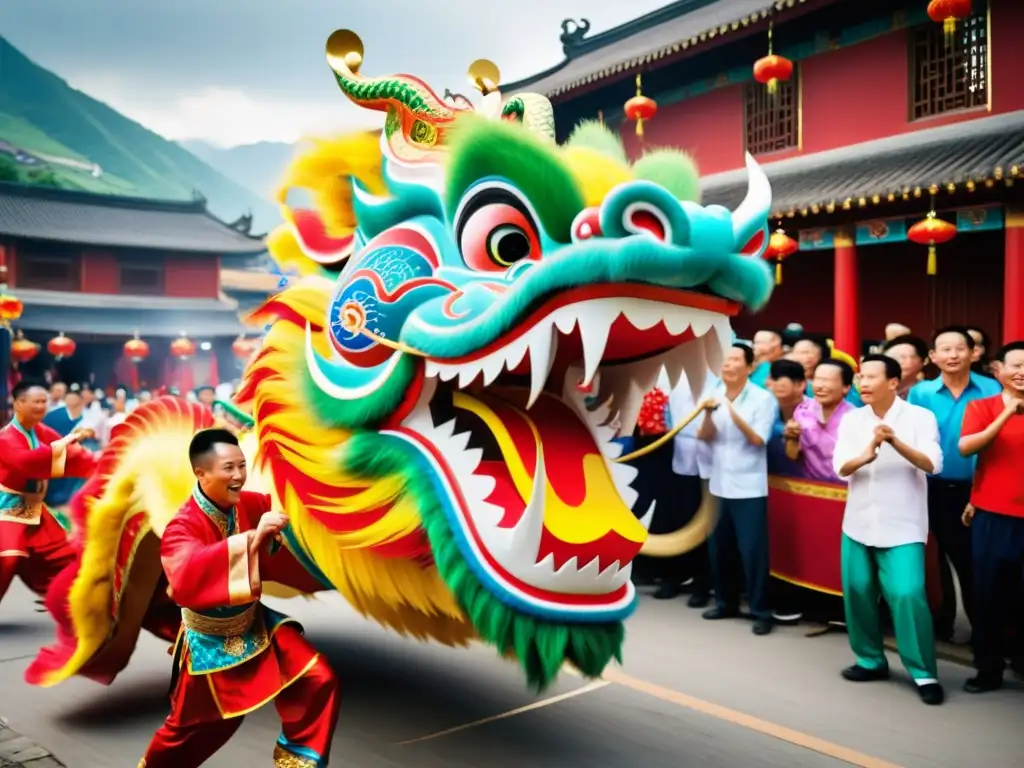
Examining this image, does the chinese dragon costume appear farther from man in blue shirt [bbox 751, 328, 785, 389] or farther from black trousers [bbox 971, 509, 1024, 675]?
man in blue shirt [bbox 751, 328, 785, 389]

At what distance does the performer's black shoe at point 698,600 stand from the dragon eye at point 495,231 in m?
3.04

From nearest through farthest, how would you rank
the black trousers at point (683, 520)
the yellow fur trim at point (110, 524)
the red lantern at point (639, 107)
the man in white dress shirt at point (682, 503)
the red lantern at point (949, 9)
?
the yellow fur trim at point (110, 524) → the man in white dress shirt at point (682, 503) → the black trousers at point (683, 520) → the red lantern at point (949, 9) → the red lantern at point (639, 107)

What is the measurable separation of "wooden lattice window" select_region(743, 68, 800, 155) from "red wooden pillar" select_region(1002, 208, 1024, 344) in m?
3.22

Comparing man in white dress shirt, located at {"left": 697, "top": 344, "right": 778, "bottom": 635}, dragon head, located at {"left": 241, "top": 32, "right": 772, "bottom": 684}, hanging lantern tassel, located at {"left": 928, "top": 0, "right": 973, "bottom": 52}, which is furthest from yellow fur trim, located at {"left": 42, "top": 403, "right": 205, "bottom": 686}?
hanging lantern tassel, located at {"left": 928, "top": 0, "right": 973, "bottom": 52}

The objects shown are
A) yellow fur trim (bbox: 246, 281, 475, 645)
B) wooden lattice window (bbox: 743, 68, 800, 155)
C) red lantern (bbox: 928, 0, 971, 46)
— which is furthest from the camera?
wooden lattice window (bbox: 743, 68, 800, 155)

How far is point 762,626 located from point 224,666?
9.48ft

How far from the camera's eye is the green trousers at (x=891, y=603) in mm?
3438

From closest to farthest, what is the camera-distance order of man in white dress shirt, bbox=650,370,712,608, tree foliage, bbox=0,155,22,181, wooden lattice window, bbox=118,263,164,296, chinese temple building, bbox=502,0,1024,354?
man in white dress shirt, bbox=650,370,712,608 → chinese temple building, bbox=502,0,1024,354 → wooden lattice window, bbox=118,263,164,296 → tree foliage, bbox=0,155,22,181

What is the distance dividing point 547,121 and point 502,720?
205cm

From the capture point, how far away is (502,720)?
3.21 metres

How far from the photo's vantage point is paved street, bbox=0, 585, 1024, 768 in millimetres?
2914

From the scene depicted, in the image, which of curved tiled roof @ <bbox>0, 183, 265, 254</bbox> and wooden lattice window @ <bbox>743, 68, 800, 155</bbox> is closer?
wooden lattice window @ <bbox>743, 68, 800, 155</bbox>

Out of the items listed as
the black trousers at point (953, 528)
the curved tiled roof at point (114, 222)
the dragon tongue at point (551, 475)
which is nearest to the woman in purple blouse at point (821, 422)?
the black trousers at point (953, 528)

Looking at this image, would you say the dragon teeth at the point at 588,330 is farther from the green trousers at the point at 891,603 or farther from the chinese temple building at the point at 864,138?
the chinese temple building at the point at 864,138
